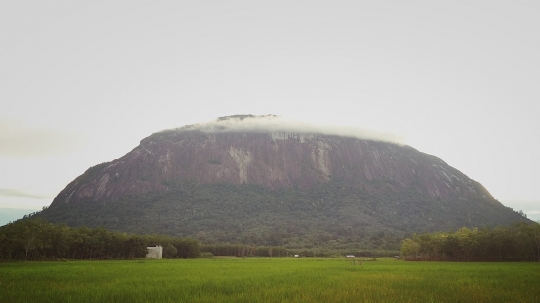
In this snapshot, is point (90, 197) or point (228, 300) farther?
point (90, 197)

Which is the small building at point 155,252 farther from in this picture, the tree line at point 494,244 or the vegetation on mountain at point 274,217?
the tree line at point 494,244

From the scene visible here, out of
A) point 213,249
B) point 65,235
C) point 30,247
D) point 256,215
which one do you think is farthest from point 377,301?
point 256,215

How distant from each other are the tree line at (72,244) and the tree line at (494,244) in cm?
6248

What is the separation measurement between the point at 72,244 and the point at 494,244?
268 ft

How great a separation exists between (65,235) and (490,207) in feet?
656

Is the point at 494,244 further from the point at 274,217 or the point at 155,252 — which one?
the point at 274,217

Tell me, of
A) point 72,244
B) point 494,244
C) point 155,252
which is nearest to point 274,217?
point 155,252

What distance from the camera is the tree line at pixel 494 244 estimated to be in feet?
211

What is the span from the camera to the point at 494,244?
67.8 m

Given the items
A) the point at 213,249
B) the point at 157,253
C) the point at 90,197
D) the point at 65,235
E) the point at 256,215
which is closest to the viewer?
the point at 65,235

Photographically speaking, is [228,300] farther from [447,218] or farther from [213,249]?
[447,218]

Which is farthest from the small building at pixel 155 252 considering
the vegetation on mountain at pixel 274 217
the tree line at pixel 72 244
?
the vegetation on mountain at pixel 274 217

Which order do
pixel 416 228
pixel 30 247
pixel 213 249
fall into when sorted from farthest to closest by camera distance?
pixel 416 228, pixel 213 249, pixel 30 247

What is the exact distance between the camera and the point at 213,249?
114 m
